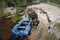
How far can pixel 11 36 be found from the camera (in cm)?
1102

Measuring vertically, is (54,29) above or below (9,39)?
above

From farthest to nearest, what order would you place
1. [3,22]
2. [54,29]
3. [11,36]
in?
[3,22] → [11,36] → [54,29]

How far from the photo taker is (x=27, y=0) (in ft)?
73.9

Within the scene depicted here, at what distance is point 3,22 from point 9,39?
445cm

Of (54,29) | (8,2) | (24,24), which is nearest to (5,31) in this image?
(24,24)

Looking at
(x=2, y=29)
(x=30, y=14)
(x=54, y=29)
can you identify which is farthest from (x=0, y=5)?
(x=54, y=29)

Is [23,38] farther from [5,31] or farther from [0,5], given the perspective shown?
[0,5]

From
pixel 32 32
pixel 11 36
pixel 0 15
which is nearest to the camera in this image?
pixel 32 32

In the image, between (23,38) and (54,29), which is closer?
(54,29)

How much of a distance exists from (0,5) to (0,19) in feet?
16.1

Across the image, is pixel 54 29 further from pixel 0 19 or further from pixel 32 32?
pixel 0 19

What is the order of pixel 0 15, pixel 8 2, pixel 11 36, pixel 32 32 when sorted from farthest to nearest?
1. pixel 8 2
2. pixel 0 15
3. pixel 11 36
4. pixel 32 32

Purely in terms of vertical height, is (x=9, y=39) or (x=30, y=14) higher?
(x=30, y=14)

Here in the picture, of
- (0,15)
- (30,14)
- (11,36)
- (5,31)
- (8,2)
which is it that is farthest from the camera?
(8,2)
